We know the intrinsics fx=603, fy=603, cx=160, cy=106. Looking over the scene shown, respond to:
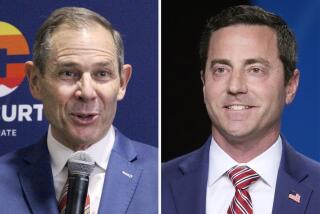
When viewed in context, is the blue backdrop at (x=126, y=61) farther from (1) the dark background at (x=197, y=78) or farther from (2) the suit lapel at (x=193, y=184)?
(2) the suit lapel at (x=193, y=184)

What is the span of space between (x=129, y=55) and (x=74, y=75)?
291mm

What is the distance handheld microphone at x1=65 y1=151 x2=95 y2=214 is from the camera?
2387 millimetres

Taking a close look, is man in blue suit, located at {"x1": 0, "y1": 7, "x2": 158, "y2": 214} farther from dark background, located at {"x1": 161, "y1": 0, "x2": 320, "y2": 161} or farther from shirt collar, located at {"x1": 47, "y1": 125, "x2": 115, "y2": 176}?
dark background, located at {"x1": 161, "y1": 0, "x2": 320, "y2": 161}

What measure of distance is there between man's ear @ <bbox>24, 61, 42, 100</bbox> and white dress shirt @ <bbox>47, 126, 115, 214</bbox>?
233 mm

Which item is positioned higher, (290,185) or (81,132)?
(81,132)

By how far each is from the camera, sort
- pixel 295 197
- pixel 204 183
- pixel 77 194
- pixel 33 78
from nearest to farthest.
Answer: pixel 77 194
pixel 295 197
pixel 204 183
pixel 33 78

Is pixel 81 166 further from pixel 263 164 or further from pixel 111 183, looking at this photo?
pixel 263 164

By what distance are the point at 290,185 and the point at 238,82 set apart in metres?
0.52

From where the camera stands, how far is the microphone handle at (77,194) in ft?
7.82

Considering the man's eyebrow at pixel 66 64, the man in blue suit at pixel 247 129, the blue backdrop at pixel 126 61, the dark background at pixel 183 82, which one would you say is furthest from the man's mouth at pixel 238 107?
the man's eyebrow at pixel 66 64

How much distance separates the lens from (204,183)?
112 inches

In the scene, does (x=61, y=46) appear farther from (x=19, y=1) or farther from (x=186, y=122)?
(x=186, y=122)

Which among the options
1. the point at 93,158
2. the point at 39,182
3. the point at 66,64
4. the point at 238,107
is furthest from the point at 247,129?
the point at 39,182

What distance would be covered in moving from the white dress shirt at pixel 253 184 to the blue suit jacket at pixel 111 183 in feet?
0.94
